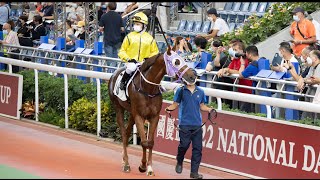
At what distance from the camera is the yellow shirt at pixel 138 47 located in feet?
44.7

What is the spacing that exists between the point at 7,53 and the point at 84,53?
334cm

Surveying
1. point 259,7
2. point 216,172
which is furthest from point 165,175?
point 259,7

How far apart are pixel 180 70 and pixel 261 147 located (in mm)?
1563

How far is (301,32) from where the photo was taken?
55.6 ft

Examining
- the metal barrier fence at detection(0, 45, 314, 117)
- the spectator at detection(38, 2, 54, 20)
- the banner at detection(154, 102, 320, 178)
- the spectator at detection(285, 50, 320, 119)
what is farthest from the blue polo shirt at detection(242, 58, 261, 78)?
the spectator at detection(38, 2, 54, 20)

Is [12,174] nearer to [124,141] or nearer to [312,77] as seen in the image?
[124,141]

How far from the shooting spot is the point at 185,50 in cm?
1680

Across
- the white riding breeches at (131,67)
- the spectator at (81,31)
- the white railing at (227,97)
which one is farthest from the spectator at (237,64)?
the spectator at (81,31)

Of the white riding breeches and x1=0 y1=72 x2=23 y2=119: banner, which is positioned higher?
the white riding breeches

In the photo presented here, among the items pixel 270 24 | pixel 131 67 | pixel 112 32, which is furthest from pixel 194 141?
pixel 112 32

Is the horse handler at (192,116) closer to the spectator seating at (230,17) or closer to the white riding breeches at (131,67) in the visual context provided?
the white riding breeches at (131,67)

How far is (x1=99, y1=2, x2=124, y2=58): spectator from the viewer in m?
19.9

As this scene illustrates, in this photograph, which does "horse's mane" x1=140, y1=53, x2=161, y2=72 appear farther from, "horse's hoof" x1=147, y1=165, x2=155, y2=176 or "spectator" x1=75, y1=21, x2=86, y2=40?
"spectator" x1=75, y1=21, x2=86, y2=40

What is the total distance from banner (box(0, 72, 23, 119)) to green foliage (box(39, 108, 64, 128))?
80cm
